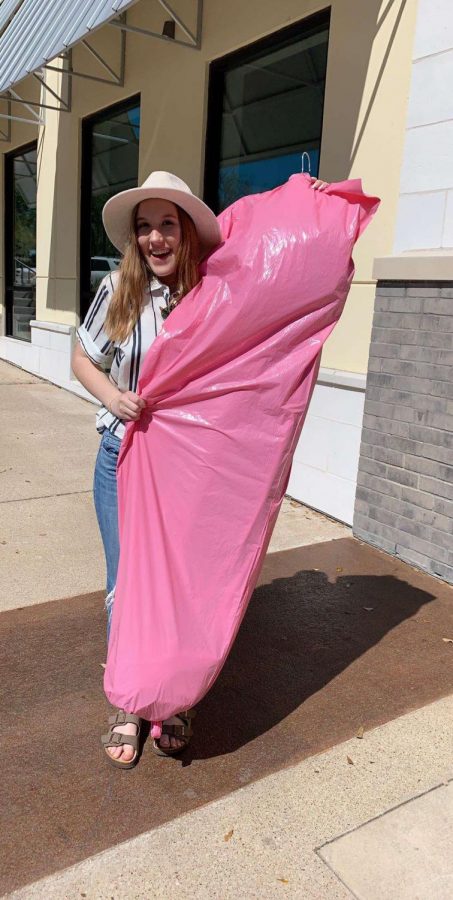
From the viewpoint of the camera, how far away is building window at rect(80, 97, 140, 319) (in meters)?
7.52

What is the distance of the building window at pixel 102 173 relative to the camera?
24.7 feet

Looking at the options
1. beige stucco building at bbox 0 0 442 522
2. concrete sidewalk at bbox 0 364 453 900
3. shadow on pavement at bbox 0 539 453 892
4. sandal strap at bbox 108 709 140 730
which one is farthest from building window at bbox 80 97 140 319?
sandal strap at bbox 108 709 140 730

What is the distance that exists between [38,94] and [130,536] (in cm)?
935

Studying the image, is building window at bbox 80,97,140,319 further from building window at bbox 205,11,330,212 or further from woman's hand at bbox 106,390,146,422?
woman's hand at bbox 106,390,146,422

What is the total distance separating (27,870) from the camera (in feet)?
6.22

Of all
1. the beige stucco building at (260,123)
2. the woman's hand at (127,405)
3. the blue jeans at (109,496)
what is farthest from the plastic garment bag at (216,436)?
the beige stucco building at (260,123)

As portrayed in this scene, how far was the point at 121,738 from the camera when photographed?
2.38 metres

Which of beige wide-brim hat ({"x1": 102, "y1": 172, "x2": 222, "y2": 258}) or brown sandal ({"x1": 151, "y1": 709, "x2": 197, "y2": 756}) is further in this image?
brown sandal ({"x1": 151, "y1": 709, "x2": 197, "y2": 756})

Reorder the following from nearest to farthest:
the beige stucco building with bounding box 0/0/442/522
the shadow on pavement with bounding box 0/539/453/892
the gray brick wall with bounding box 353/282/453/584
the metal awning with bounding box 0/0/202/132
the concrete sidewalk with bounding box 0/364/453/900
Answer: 1. the concrete sidewalk with bounding box 0/364/453/900
2. the shadow on pavement with bounding box 0/539/453/892
3. the gray brick wall with bounding box 353/282/453/584
4. the beige stucco building with bounding box 0/0/442/522
5. the metal awning with bounding box 0/0/202/132

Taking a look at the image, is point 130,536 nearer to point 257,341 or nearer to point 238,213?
point 257,341

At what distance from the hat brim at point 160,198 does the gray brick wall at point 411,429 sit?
6.29 feet

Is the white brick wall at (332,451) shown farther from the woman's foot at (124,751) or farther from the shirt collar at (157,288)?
the woman's foot at (124,751)

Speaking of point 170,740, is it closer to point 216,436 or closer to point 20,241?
point 216,436

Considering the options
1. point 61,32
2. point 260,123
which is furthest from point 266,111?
point 61,32
